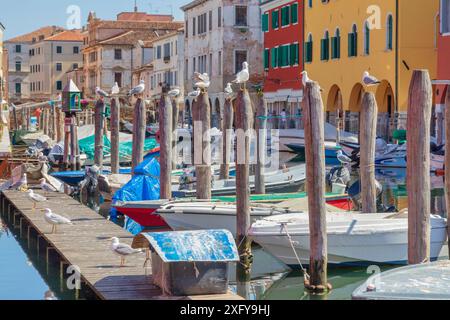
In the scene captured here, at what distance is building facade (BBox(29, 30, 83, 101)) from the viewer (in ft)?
383

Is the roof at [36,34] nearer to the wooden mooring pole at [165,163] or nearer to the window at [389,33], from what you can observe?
the window at [389,33]

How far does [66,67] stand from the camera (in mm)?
119062

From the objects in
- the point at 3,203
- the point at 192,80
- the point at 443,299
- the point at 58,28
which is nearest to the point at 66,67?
the point at 58,28

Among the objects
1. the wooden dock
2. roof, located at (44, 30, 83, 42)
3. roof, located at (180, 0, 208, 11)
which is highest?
roof, located at (44, 30, 83, 42)

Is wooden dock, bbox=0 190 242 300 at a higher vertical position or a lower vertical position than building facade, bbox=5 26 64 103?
lower

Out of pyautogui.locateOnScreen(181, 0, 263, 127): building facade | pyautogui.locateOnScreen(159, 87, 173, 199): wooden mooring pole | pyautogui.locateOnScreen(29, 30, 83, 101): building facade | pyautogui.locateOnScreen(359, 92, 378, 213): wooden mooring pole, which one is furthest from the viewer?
pyautogui.locateOnScreen(29, 30, 83, 101): building facade

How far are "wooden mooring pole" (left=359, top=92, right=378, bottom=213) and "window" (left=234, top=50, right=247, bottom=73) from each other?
42.2m

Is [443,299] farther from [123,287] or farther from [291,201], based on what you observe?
[291,201]

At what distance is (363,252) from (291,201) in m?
2.63

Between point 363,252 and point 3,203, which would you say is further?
point 3,203

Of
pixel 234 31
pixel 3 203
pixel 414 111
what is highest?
pixel 234 31

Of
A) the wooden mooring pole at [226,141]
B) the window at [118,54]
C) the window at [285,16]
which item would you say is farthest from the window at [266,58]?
the window at [118,54]

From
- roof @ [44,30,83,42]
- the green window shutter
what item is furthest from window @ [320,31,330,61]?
roof @ [44,30,83,42]

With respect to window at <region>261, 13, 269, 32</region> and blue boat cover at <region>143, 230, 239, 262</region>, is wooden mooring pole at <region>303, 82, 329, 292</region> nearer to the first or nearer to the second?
blue boat cover at <region>143, 230, 239, 262</region>
